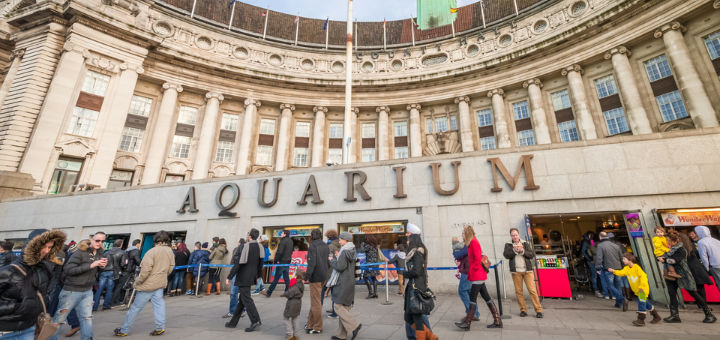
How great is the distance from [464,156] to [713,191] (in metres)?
6.92

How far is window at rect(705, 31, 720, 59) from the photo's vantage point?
2066cm

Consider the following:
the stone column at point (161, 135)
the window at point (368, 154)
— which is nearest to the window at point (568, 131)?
the window at point (368, 154)

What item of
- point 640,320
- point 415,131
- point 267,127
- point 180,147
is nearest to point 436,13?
point 415,131

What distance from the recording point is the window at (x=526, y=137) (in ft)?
91.5

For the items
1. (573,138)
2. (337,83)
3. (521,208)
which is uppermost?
(337,83)

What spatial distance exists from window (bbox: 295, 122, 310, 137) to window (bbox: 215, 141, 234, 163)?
7.03m

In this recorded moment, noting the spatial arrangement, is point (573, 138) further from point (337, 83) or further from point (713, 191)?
point (337, 83)

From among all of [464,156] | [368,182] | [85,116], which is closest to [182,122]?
[85,116]

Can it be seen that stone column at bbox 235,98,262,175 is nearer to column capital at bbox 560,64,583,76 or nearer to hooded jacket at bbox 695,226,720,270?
hooded jacket at bbox 695,226,720,270

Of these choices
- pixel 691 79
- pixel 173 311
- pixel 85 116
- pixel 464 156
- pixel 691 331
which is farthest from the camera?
pixel 85 116

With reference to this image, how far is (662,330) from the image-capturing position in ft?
18.4

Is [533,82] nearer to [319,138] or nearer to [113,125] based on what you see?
[319,138]

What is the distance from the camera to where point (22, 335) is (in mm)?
3178

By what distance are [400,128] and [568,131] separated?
1563 centimetres
